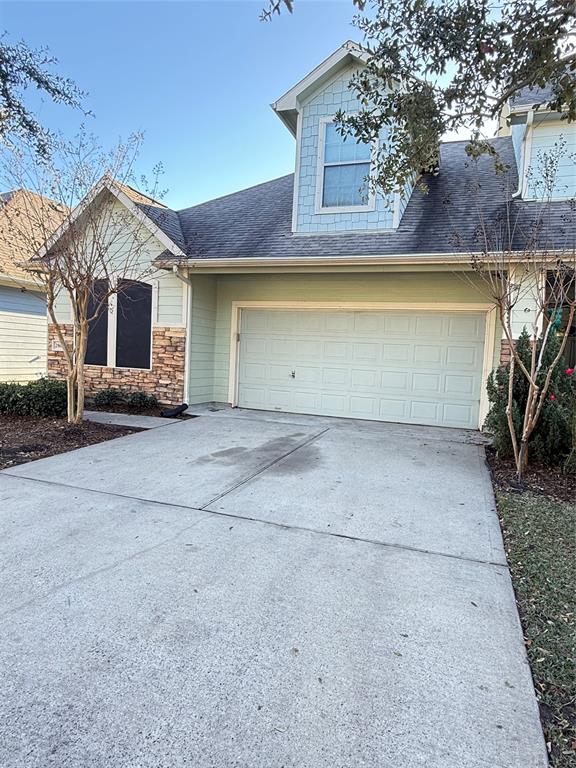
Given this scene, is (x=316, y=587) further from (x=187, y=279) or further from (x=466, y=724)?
(x=187, y=279)

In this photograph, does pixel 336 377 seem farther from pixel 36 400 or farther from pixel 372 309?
pixel 36 400

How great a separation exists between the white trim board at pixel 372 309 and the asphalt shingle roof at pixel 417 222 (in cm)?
126

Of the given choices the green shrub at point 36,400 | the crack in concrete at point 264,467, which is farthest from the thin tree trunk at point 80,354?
the crack in concrete at point 264,467

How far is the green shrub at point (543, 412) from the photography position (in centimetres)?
Answer: 558

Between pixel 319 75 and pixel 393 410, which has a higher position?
pixel 319 75

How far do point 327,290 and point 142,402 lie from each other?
4335mm

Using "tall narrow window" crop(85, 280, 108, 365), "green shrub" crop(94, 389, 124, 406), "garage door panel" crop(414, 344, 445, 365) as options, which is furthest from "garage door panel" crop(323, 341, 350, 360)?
"tall narrow window" crop(85, 280, 108, 365)

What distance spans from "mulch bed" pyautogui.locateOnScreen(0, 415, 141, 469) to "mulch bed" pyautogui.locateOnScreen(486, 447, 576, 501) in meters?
5.44

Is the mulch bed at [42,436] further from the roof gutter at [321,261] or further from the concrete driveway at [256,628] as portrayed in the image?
the roof gutter at [321,261]

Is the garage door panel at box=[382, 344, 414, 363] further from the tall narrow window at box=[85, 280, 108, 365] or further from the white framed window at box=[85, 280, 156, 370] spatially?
the tall narrow window at box=[85, 280, 108, 365]

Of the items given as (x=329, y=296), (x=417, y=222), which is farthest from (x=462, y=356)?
(x=329, y=296)

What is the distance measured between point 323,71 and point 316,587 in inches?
352

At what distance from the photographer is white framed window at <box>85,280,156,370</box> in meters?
9.57

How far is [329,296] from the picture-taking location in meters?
9.19
